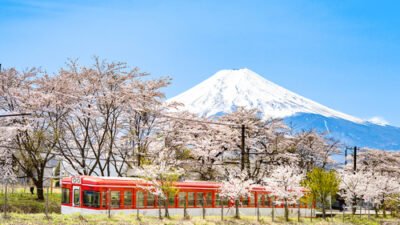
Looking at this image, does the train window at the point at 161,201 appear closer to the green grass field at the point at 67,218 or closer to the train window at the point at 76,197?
the green grass field at the point at 67,218

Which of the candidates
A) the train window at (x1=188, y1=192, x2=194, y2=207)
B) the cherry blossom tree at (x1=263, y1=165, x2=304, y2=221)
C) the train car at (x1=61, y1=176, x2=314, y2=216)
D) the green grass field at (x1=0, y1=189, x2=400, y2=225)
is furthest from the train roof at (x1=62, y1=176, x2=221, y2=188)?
the cherry blossom tree at (x1=263, y1=165, x2=304, y2=221)

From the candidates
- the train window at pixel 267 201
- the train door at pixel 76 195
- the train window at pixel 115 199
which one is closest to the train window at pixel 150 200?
the train window at pixel 115 199

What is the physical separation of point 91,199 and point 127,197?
1.74m

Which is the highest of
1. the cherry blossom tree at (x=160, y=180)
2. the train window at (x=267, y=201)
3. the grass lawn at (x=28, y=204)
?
the cherry blossom tree at (x=160, y=180)

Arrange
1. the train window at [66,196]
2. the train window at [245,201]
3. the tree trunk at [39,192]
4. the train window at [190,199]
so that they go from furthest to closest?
the train window at [245,201] < the tree trunk at [39,192] < the train window at [190,199] < the train window at [66,196]

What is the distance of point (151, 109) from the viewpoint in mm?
38750

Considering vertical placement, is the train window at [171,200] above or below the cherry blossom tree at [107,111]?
below

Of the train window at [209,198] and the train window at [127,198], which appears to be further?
the train window at [209,198]

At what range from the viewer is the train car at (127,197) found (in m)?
27.0

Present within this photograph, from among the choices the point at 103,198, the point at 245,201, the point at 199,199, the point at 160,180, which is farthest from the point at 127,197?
the point at 245,201

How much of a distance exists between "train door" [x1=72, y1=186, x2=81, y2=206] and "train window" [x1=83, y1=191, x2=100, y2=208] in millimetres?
397

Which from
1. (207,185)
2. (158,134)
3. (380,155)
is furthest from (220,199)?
(380,155)

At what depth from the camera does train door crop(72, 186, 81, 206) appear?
2781cm

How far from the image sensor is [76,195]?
28078 millimetres
